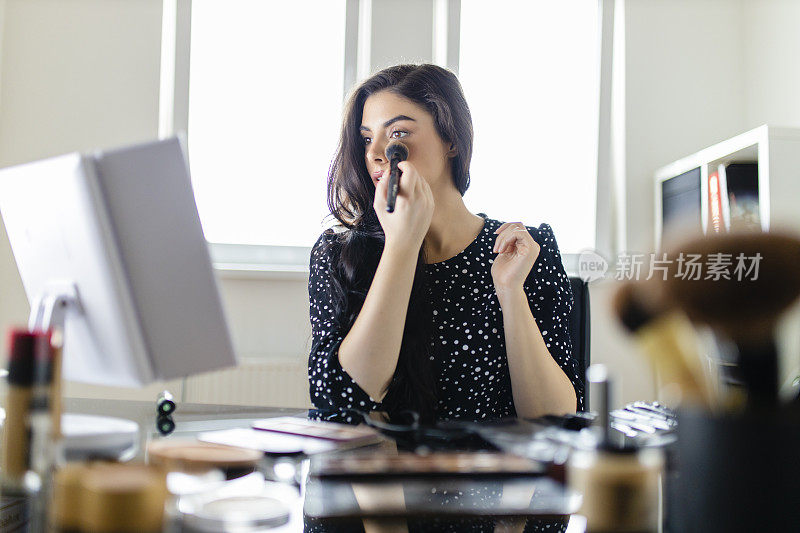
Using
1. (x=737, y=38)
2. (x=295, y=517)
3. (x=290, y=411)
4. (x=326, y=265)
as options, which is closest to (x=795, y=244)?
(x=295, y=517)

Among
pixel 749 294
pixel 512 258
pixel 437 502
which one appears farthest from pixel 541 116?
pixel 749 294

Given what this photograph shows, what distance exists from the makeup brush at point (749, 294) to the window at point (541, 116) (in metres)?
2.31

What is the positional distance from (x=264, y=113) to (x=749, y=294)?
236cm

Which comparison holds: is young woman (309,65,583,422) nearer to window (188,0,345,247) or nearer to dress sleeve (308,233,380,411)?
dress sleeve (308,233,380,411)

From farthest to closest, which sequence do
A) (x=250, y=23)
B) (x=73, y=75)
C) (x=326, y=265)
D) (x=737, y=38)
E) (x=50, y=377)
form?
(x=737, y=38), (x=250, y=23), (x=73, y=75), (x=326, y=265), (x=50, y=377)

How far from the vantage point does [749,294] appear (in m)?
0.34

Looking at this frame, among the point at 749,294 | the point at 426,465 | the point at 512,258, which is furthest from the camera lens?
the point at 512,258

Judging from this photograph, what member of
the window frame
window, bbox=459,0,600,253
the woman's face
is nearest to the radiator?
the window frame

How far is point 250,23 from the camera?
8.21 ft

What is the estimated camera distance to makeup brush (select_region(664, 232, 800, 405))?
339mm

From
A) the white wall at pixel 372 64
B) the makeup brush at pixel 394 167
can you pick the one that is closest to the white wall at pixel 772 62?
the white wall at pixel 372 64

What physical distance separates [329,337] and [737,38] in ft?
7.91

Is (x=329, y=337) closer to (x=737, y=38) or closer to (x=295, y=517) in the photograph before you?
(x=295, y=517)

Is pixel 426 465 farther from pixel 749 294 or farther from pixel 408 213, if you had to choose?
pixel 408 213
